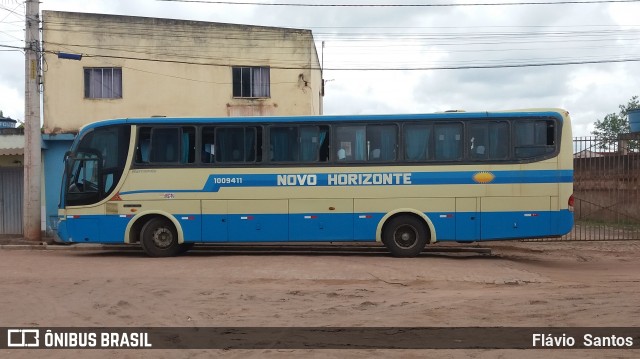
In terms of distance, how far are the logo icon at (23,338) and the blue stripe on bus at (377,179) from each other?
6344 millimetres

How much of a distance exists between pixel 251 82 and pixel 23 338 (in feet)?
50.9

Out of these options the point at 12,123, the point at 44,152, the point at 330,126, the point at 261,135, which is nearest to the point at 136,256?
the point at 261,135

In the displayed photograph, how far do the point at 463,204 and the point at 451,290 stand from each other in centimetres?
345

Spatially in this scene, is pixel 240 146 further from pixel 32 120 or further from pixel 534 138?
pixel 32 120

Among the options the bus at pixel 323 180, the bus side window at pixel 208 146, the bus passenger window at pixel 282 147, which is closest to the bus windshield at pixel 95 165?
the bus at pixel 323 180

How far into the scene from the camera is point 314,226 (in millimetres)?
12414

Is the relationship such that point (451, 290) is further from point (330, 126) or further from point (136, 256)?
point (136, 256)

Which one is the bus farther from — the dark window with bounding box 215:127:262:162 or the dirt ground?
the dirt ground

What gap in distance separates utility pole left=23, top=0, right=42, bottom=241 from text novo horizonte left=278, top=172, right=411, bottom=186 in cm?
813

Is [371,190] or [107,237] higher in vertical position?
[371,190]

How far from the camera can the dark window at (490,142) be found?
39.7ft

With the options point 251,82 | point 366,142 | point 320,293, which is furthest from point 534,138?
point 251,82

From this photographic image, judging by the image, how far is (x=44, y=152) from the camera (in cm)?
1953

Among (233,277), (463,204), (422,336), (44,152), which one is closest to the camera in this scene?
(422,336)
